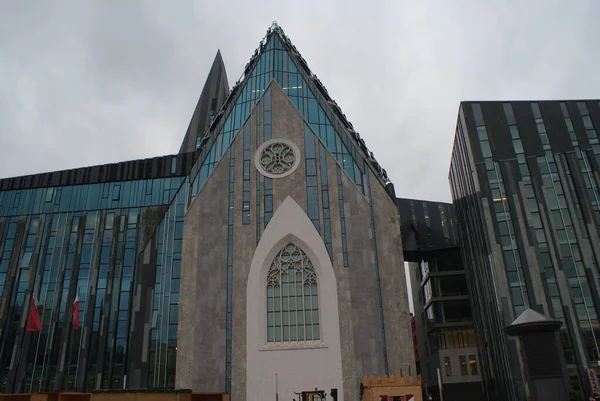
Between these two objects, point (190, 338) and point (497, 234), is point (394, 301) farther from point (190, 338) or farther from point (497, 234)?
point (190, 338)

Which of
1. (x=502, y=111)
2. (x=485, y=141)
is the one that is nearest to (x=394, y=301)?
(x=485, y=141)

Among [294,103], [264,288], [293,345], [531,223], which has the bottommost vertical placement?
[293,345]

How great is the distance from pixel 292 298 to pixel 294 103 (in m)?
19.4

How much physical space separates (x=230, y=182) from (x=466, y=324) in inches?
1524

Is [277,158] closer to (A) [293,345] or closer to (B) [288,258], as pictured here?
(B) [288,258]

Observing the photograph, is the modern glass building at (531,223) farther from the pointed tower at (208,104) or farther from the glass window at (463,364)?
the pointed tower at (208,104)

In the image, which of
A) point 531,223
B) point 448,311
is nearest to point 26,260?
point 531,223

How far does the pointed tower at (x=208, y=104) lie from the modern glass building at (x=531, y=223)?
34635 mm

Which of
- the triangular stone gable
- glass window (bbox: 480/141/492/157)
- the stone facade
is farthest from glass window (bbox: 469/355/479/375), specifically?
the triangular stone gable

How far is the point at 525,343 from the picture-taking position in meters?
20.5

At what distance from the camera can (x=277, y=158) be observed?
164 ft

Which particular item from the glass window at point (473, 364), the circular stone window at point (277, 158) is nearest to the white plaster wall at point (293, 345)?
the circular stone window at point (277, 158)

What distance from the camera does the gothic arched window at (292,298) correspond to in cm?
4397

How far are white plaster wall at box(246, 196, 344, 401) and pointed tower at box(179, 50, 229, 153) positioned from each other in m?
26.4
